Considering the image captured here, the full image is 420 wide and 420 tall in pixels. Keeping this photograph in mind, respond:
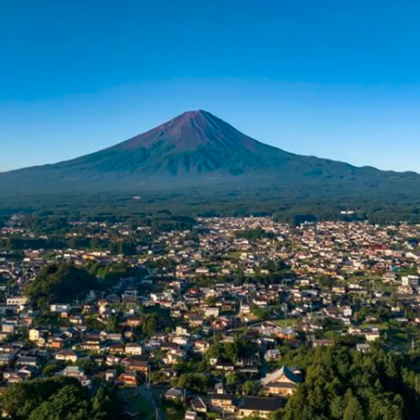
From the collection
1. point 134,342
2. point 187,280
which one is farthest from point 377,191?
point 134,342

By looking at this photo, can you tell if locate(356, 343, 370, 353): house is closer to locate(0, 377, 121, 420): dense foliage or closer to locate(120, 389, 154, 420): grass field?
locate(120, 389, 154, 420): grass field

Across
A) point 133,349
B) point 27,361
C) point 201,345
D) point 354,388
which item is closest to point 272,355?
point 201,345

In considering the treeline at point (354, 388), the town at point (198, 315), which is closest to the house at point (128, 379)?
the town at point (198, 315)

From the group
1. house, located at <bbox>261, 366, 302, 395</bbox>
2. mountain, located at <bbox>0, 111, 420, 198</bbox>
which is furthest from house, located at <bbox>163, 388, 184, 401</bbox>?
mountain, located at <bbox>0, 111, 420, 198</bbox>

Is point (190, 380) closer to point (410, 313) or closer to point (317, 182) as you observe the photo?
point (410, 313)

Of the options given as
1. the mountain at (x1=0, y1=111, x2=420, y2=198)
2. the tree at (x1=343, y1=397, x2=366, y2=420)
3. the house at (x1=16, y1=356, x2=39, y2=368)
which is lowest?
the house at (x1=16, y1=356, x2=39, y2=368)

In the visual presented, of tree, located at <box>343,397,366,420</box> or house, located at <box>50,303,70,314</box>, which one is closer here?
tree, located at <box>343,397,366,420</box>
